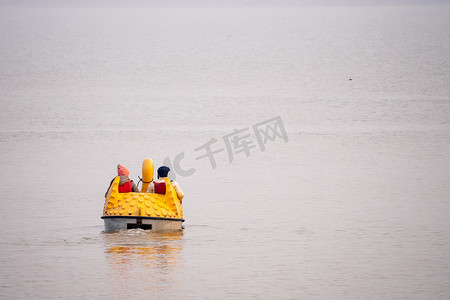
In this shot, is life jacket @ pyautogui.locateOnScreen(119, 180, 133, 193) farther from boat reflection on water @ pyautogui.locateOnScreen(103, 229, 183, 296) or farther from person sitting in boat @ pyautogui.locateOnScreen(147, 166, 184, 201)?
boat reflection on water @ pyautogui.locateOnScreen(103, 229, 183, 296)

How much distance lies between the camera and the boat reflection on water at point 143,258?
14.9 meters

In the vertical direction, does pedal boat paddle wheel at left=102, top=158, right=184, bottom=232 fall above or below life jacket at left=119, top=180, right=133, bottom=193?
below

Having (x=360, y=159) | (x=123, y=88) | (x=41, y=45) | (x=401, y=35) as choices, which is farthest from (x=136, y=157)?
(x=401, y=35)

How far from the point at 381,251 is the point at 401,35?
336 ft

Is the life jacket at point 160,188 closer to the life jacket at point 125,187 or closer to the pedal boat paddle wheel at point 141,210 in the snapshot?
the pedal boat paddle wheel at point 141,210

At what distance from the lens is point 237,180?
27.2m

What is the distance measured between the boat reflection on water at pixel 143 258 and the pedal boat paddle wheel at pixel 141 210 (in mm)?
227

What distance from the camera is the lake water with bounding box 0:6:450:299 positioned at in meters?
15.6

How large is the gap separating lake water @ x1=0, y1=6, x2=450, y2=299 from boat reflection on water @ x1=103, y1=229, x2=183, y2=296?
1.7 inches

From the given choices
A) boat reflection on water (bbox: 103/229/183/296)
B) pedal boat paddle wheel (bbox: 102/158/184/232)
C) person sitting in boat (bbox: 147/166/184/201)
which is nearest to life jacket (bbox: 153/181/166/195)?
person sitting in boat (bbox: 147/166/184/201)

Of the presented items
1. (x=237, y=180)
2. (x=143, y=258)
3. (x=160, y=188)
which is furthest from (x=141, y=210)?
(x=237, y=180)

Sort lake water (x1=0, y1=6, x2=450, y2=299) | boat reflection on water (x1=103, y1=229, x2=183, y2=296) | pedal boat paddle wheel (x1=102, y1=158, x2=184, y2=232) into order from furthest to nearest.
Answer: pedal boat paddle wheel (x1=102, y1=158, x2=184, y2=232) < lake water (x1=0, y1=6, x2=450, y2=299) < boat reflection on water (x1=103, y1=229, x2=183, y2=296)

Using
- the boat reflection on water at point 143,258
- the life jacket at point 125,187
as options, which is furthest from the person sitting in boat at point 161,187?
the boat reflection on water at point 143,258

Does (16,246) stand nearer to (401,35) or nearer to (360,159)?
(360,159)
